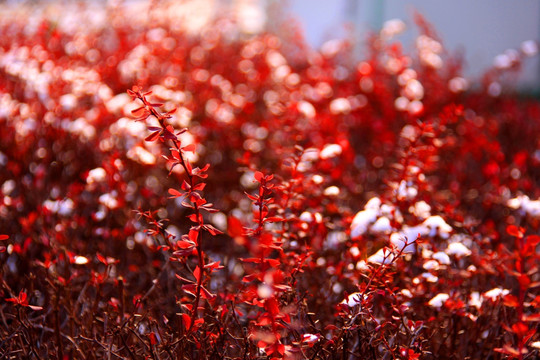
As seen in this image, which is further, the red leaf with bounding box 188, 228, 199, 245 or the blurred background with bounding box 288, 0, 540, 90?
the blurred background with bounding box 288, 0, 540, 90

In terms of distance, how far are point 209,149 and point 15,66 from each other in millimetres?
1637

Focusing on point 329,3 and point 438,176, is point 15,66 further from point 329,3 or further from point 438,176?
point 329,3

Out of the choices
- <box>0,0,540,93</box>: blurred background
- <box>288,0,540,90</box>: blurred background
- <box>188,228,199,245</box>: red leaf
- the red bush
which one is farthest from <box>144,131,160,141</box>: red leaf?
<box>288,0,540,90</box>: blurred background

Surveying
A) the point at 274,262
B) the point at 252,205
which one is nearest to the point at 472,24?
the point at 252,205

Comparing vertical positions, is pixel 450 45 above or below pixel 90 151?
above

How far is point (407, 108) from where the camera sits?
4.48 metres

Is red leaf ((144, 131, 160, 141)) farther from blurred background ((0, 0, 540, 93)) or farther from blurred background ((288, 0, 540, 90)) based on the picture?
blurred background ((288, 0, 540, 90))

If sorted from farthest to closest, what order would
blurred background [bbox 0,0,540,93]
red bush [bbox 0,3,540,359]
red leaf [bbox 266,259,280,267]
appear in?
blurred background [bbox 0,0,540,93]
red bush [bbox 0,3,540,359]
red leaf [bbox 266,259,280,267]

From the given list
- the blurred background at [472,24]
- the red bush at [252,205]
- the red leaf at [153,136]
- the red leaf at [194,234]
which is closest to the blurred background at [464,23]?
the blurred background at [472,24]

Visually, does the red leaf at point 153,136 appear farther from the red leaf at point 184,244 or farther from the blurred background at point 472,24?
the blurred background at point 472,24

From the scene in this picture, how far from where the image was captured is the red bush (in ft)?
5.62

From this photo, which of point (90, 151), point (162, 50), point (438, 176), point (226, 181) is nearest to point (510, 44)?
point (438, 176)

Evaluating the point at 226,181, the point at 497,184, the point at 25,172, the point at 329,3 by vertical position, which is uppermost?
the point at 329,3

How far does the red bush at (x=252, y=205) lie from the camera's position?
1713 mm
